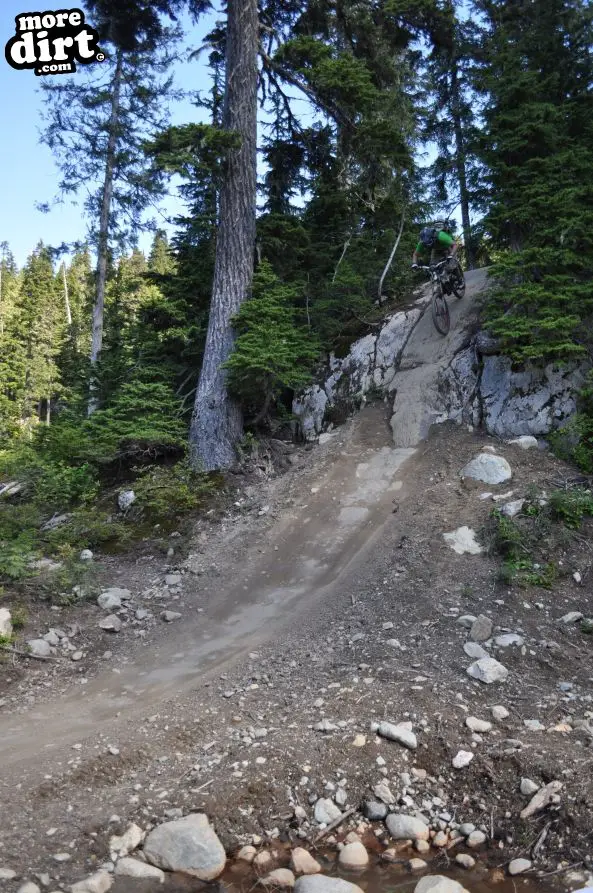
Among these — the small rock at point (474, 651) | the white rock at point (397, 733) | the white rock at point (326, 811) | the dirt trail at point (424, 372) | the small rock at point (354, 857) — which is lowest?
the small rock at point (354, 857)

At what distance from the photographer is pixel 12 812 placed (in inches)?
161

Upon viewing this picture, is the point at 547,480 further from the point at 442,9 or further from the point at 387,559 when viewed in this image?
the point at 442,9

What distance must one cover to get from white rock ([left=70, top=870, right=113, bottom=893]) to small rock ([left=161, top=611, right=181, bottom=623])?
4046 mm

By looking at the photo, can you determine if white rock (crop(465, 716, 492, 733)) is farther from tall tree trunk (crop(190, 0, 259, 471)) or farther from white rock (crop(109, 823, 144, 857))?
tall tree trunk (crop(190, 0, 259, 471))

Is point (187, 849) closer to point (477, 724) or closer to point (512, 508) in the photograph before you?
point (477, 724)

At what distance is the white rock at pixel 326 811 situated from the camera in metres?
4.12

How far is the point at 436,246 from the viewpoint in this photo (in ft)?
38.2

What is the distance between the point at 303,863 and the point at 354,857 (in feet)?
1.17

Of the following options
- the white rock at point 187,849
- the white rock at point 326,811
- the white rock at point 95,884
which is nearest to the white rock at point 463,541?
the white rock at point 326,811

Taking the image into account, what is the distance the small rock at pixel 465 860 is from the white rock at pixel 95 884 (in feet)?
7.53

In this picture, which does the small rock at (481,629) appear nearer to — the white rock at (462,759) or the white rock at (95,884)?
the white rock at (462,759)

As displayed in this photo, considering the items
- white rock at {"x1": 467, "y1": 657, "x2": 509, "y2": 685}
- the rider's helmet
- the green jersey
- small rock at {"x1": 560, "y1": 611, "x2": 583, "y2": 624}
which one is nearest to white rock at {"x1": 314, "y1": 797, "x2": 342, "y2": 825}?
white rock at {"x1": 467, "y1": 657, "x2": 509, "y2": 685}

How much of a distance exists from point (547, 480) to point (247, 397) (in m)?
6.50

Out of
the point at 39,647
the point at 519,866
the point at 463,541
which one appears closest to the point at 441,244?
the point at 463,541
